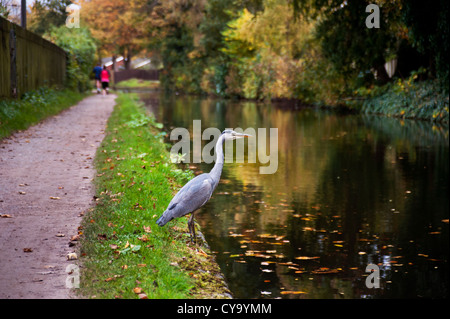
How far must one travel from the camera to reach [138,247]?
19.9 feet

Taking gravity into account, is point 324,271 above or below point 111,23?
below

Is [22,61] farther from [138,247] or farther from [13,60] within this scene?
[138,247]

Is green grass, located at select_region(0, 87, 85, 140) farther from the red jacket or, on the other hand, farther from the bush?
the red jacket

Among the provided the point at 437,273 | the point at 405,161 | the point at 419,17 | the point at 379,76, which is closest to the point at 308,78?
the point at 379,76

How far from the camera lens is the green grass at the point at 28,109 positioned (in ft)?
47.5

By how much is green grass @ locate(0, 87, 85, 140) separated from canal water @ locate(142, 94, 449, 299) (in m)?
4.50

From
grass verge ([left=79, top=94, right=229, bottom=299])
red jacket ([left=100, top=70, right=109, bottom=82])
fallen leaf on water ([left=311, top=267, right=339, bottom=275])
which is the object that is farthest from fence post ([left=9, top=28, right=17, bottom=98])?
red jacket ([left=100, top=70, right=109, bottom=82])

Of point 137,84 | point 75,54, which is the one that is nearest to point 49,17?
point 75,54

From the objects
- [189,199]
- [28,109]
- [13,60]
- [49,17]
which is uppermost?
[49,17]

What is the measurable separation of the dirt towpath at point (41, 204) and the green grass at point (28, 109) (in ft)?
1.04

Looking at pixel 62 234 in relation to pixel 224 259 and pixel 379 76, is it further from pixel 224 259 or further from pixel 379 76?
pixel 379 76

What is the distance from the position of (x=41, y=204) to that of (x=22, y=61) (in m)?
11.3

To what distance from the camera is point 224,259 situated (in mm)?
7195
